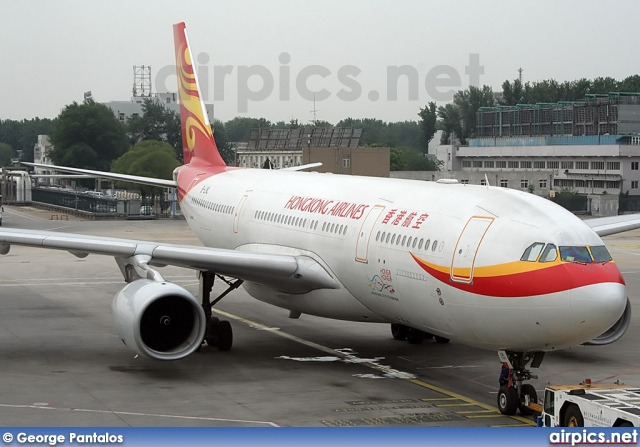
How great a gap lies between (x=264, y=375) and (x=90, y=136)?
11956 centimetres

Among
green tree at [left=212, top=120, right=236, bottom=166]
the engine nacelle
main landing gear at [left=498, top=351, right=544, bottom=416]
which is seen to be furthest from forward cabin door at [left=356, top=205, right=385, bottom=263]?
green tree at [left=212, top=120, right=236, bottom=166]

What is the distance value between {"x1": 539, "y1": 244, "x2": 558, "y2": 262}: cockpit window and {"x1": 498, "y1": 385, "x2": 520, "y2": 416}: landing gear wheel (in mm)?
2813

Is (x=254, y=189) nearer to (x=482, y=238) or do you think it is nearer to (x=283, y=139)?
(x=482, y=238)

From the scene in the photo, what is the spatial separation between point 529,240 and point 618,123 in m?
107

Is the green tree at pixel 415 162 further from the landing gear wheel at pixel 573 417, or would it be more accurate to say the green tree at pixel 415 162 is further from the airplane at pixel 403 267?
the landing gear wheel at pixel 573 417

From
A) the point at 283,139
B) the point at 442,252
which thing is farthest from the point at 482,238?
the point at 283,139

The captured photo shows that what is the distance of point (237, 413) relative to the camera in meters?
20.2

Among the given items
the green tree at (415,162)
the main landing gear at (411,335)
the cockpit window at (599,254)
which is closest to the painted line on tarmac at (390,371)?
the main landing gear at (411,335)

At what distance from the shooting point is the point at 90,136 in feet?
456

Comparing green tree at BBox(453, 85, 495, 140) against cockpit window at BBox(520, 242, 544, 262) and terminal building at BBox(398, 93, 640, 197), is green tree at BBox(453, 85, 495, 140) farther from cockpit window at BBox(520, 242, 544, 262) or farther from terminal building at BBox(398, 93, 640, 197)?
cockpit window at BBox(520, 242, 544, 262)

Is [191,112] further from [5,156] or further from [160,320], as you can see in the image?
[5,156]

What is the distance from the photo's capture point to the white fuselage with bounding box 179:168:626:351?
61.2 ft

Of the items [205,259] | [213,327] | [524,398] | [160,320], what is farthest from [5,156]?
[524,398]

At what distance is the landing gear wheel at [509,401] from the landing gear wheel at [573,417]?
2141 mm
